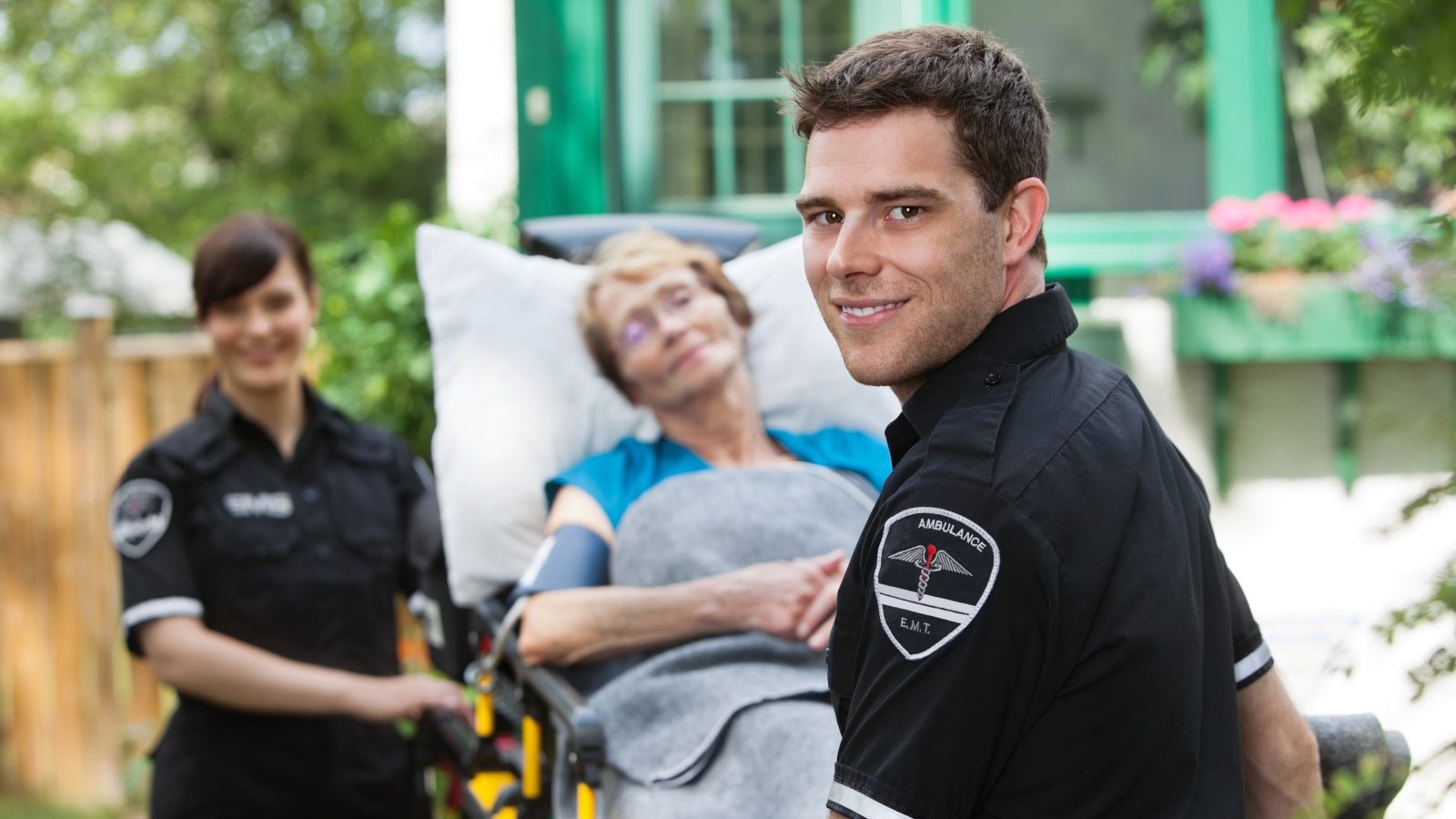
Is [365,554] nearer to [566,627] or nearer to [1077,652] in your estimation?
[566,627]

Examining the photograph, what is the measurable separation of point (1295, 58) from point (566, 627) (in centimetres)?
391

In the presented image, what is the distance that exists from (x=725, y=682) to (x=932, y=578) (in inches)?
37.0

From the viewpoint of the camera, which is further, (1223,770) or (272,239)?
(272,239)

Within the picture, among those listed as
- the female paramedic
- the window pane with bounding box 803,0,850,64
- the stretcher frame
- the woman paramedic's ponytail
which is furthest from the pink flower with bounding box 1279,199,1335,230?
the woman paramedic's ponytail

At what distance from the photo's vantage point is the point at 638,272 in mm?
2467

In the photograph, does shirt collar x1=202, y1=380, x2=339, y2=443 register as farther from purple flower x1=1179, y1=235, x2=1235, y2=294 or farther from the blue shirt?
purple flower x1=1179, y1=235, x2=1235, y2=294

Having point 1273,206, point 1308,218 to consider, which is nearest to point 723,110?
point 1273,206

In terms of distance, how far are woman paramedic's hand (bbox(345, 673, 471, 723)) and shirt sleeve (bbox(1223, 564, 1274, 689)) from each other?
160 centimetres

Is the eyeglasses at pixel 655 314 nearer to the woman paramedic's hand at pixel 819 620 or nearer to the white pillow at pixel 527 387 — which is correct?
the white pillow at pixel 527 387

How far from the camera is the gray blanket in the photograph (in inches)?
65.7

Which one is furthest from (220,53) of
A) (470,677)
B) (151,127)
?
(470,677)

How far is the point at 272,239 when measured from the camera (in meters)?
2.46

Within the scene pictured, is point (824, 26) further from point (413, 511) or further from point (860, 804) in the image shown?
point (860, 804)

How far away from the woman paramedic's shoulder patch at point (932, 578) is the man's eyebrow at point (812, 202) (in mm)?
322
